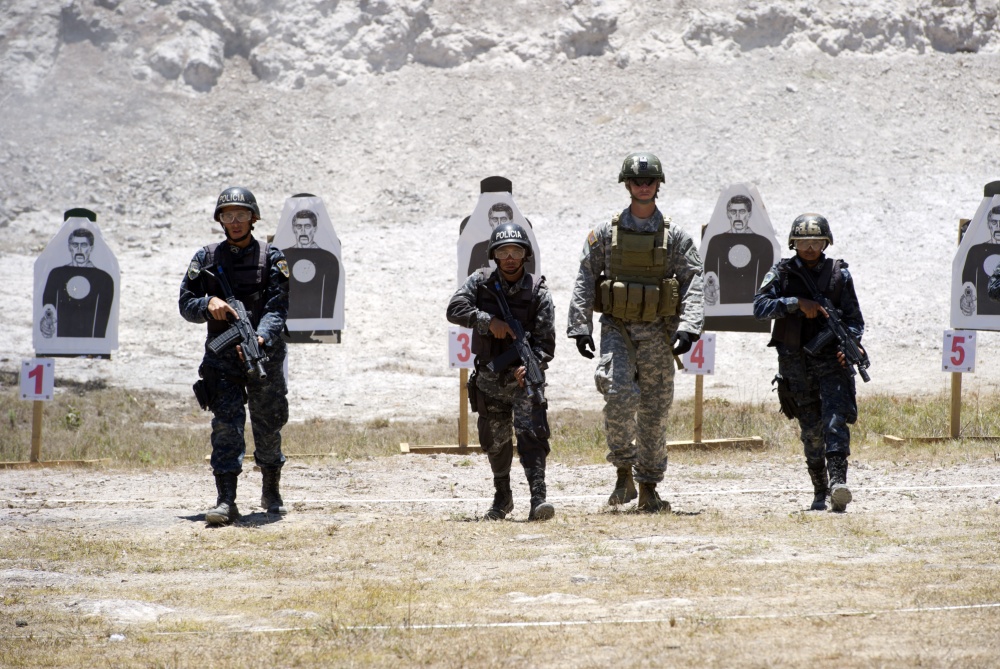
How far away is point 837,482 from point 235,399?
3.71 m

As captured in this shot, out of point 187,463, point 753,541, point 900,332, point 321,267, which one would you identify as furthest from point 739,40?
point 753,541

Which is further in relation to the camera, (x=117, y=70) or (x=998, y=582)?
(x=117, y=70)

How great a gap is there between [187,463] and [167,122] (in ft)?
88.5

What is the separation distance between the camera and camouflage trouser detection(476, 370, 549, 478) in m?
6.99

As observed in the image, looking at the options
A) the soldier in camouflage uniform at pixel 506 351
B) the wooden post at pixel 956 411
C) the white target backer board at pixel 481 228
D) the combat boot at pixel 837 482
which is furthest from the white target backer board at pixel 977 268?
the soldier in camouflage uniform at pixel 506 351

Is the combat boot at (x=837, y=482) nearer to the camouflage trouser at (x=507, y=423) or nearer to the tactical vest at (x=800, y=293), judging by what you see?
the tactical vest at (x=800, y=293)

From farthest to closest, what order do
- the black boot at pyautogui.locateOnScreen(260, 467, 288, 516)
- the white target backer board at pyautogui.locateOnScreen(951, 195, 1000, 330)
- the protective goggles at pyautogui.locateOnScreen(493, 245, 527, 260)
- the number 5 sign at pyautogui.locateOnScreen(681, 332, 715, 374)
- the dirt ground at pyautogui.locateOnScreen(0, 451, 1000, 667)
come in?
the white target backer board at pyautogui.locateOnScreen(951, 195, 1000, 330), the number 5 sign at pyautogui.locateOnScreen(681, 332, 715, 374), the black boot at pyautogui.locateOnScreen(260, 467, 288, 516), the protective goggles at pyautogui.locateOnScreen(493, 245, 527, 260), the dirt ground at pyautogui.locateOnScreen(0, 451, 1000, 667)

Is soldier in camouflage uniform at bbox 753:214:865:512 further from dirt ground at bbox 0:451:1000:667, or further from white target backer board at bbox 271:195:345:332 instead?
white target backer board at bbox 271:195:345:332

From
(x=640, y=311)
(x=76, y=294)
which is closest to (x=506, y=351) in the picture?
(x=640, y=311)

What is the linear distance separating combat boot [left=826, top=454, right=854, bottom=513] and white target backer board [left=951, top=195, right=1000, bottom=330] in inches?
230

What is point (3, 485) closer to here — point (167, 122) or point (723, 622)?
point (723, 622)

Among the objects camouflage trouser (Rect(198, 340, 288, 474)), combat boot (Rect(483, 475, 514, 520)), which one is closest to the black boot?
camouflage trouser (Rect(198, 340, 288, 474))

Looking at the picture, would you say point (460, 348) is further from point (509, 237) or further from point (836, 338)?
point (836, 338)

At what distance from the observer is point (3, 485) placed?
9.25 metres
